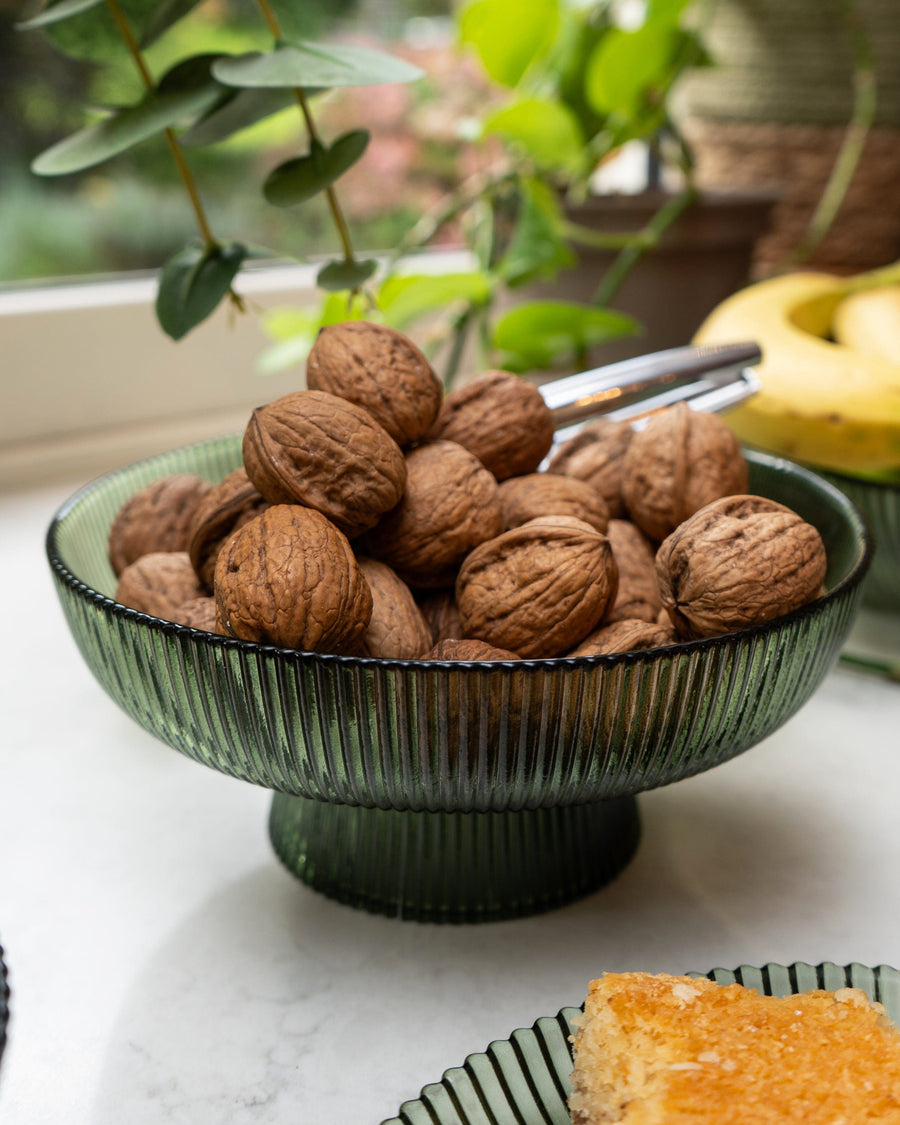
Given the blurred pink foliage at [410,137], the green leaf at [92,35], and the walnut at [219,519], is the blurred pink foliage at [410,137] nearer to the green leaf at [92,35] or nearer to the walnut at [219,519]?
the green leaf at [92,35]

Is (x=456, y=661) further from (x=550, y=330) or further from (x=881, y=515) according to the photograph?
(x=550, y=330)

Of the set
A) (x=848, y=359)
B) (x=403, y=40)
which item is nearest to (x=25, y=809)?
(x=848, y=359)

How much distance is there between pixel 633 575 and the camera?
489 mm

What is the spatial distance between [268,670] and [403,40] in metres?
1.09

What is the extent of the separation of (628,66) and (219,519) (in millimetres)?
642

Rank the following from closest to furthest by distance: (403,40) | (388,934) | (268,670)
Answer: (268,670) < (388,934) < (403,40)

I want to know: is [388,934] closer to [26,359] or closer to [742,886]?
[742,886]

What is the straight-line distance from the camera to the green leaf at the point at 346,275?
58 centimetres

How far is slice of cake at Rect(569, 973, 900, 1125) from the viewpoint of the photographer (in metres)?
0.29

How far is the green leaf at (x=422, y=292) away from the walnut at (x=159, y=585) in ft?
1.31

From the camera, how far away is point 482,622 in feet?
1.40

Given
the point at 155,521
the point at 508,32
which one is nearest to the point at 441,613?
the point at 155,521

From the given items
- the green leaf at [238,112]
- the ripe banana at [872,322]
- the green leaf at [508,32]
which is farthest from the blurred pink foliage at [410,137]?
the green leaf at [238,112]

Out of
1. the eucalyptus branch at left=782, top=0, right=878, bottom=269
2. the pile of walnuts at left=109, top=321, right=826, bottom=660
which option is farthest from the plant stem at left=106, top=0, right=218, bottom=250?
the eucalyptus branch at left=782, top=0, right=878, bottom=269
